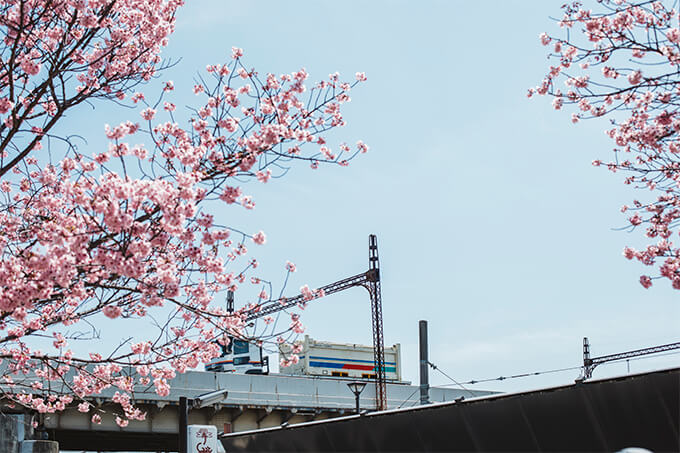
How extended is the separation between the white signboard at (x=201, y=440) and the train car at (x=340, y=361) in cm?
2221

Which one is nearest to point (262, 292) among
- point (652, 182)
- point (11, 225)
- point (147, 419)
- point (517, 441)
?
point (11, 225)

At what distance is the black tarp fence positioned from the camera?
8.48 m

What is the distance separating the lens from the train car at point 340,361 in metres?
42.5

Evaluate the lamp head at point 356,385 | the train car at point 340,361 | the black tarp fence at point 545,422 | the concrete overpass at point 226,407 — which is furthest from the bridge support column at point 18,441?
the train car at point 340,361

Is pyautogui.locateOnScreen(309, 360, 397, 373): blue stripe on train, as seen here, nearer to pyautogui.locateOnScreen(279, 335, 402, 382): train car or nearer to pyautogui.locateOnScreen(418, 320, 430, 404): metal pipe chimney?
pyautogui.locateOnScreen(279, 335, 402, 382): train car

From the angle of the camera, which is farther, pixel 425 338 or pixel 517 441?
pixel 425 338

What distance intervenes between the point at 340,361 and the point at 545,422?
3547cm

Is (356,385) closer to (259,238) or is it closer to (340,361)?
(259,238)

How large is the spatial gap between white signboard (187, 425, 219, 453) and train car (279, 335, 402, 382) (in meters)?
22.2

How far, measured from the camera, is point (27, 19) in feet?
33.2

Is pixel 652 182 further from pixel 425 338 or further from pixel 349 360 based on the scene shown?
pixel 349 360

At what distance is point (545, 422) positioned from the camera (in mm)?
9312

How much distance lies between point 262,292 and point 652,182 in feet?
20.5

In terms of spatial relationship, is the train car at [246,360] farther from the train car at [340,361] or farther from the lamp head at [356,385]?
the lamp head at [356,385]
